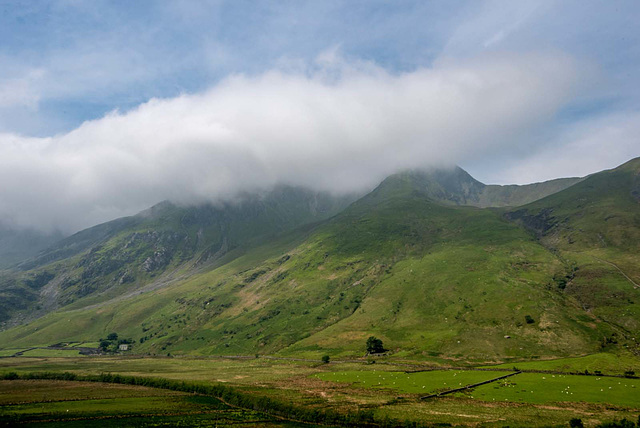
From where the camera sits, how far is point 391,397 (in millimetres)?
95375

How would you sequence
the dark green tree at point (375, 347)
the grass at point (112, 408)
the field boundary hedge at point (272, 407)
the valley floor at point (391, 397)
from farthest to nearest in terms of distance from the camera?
1. the dark green tree at point (375, 347)
2. the grass at point (112, 408)
3. the field boundary hedge at point (272, 407)
4. the valley floor at point (391, 397)

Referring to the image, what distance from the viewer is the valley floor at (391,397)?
250 ft

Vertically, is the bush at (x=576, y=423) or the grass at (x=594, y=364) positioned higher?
the bush at (x=576, y=423)

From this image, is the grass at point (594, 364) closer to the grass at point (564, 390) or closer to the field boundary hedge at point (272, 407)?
the grass at point (564, 390)

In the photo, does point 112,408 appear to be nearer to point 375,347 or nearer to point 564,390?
point 564,390

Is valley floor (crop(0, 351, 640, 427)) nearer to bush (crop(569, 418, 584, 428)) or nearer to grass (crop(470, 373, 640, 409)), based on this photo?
grass (crop(470, 373, 640, 409))

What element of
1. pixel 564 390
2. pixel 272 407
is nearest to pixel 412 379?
pixel 564 390

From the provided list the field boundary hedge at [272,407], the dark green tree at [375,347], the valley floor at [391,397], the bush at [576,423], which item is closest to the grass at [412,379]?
the valley floor at [391,397]

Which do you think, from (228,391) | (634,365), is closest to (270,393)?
(228,391)

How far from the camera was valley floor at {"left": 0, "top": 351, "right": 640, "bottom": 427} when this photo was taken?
7619 cm

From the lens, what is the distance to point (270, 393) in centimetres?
10594

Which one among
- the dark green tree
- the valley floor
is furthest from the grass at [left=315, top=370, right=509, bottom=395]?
the dark green tree

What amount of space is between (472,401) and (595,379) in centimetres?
4538

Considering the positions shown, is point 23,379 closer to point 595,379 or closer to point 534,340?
point 595,379
